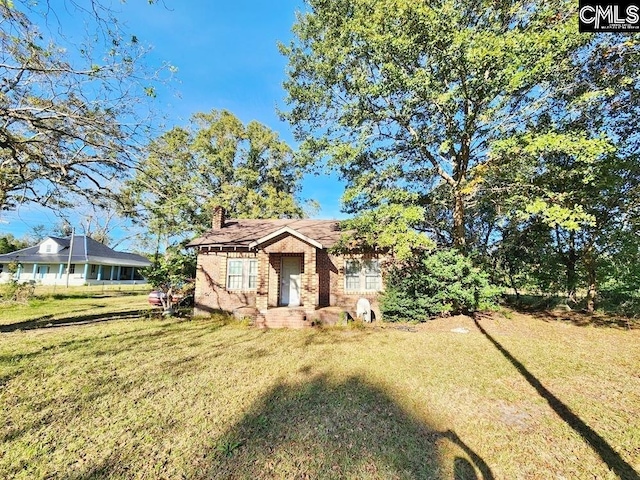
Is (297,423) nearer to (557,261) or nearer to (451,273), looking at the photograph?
(451,273)

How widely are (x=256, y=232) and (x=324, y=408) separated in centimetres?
1142

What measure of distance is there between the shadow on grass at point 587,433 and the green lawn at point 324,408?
2 cm

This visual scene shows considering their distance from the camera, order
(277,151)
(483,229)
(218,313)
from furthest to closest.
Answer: (277,151), (483,229), (218,313)

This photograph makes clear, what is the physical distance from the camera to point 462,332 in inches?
388

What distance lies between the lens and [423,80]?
9602 millimetres

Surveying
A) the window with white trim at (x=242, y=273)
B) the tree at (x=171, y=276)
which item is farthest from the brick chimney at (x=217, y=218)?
the window with white trim at (x=242, y=273)

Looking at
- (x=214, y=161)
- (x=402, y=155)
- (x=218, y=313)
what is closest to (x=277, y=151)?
(x=214, y=161)

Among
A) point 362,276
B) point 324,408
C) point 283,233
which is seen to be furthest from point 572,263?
point 324,408

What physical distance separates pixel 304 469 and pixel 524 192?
1177cm

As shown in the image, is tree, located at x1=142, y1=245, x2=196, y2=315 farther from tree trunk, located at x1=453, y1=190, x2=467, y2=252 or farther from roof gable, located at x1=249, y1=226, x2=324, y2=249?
tree trunk, located at x1=453, y1=190, x2=467, y2=252

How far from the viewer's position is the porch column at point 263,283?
1225 centimetres

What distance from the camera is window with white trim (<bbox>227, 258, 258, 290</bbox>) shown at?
543 inches

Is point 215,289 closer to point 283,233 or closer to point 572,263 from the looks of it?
point 283,233

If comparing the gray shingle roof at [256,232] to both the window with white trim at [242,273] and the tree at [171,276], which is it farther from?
the tree at [171,276]
